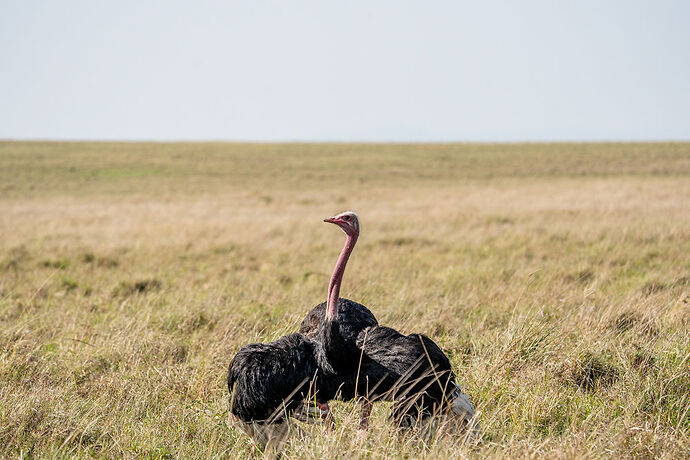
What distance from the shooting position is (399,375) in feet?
11.0

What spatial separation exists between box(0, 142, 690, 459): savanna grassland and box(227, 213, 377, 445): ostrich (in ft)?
0.51

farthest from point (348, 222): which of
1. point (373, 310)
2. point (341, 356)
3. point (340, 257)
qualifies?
point (373, 310)

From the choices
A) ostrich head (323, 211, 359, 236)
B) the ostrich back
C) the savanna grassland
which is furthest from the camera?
ostrich head (323, 211, 359, 236)

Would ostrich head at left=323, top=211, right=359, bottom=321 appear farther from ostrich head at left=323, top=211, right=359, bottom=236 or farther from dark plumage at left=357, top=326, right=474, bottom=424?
dark plumage at left=357, top=326, right=474, bottom=424

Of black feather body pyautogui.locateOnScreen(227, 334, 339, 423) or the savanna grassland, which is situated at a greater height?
black feather body pyautogui.locateOnScreen(227, 334, 339, 423)

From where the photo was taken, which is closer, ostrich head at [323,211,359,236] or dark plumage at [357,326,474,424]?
dark plumage at [357,326,474,424]

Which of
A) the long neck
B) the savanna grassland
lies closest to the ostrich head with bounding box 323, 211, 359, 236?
the long neck

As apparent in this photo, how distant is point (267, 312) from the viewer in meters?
6.23

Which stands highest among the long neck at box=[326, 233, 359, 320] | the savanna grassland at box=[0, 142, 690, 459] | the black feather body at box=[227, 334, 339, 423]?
the long neck at box=[326, 233, 359, 320]

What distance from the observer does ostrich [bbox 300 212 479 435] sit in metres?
3.30

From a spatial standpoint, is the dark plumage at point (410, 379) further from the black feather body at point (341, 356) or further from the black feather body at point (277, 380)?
the black feather body at point (277, 380)

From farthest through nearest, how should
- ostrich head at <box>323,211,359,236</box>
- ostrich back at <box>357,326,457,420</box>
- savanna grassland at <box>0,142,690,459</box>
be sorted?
ostrich head at <box>323,211,359,236</box>, savanna grassland at <box>0,142,690,459</box>, ostrich back at <box>357,326,457,420</box>

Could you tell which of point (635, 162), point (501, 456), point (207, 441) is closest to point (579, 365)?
point (501, 456)

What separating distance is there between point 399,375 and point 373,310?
255 cm
